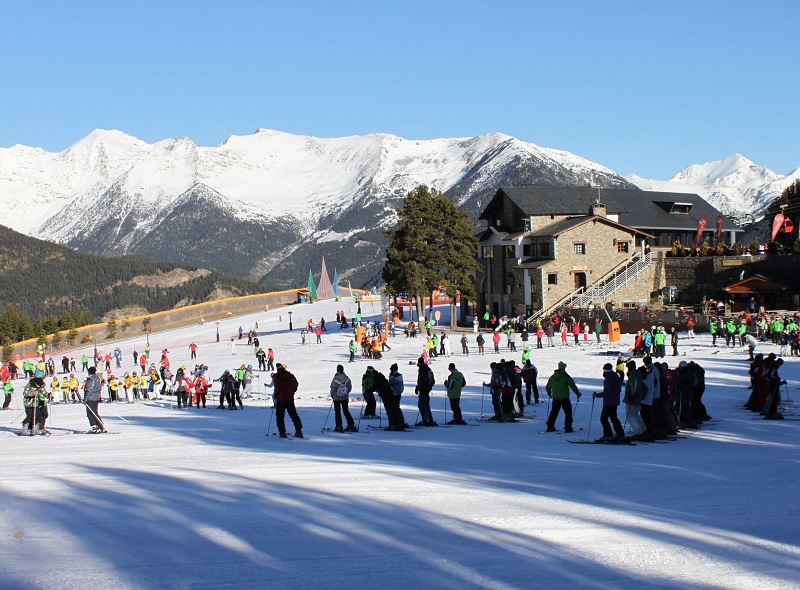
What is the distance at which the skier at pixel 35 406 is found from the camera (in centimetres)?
1822

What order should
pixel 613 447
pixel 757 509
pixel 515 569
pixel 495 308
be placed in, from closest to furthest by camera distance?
pixel 515 569, pixel 757 509, pixel 613 447, pixel 495 308

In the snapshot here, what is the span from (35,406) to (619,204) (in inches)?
2168

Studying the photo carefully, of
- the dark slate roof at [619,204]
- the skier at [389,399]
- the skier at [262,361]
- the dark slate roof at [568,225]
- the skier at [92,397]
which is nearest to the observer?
the skier at [389,399]

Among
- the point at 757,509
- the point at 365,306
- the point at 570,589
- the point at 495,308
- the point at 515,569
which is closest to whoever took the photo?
the point at 570,589

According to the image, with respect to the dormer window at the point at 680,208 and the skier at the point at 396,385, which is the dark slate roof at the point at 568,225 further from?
the skier at the point at 396,385

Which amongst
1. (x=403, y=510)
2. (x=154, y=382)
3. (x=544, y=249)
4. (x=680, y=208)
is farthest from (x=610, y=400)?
(x=680, y=208)

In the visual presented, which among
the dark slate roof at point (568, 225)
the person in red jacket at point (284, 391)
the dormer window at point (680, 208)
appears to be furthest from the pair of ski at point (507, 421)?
the dormer window at point (680, 208)

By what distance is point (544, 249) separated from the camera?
184 feet

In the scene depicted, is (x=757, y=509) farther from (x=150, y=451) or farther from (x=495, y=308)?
(x=495, y=308)

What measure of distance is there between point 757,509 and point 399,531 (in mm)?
4210

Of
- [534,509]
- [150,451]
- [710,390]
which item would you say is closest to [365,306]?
[710,390]

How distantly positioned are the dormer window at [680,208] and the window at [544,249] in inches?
679

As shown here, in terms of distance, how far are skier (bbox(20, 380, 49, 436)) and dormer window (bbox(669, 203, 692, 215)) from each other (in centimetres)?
5770

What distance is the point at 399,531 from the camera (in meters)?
9.47
